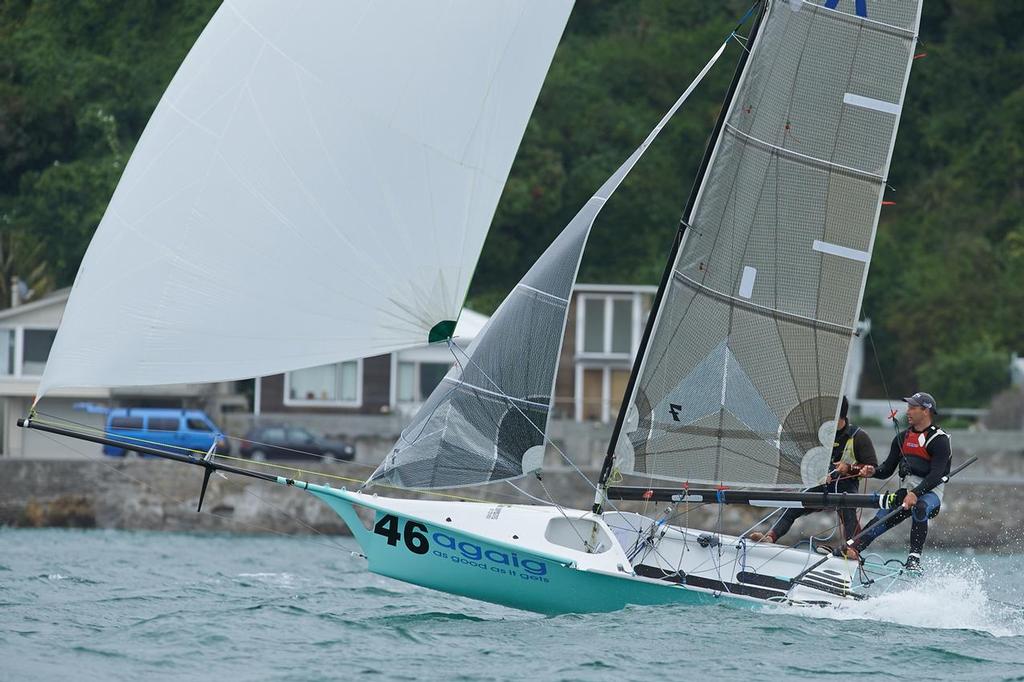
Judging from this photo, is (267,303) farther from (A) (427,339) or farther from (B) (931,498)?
(B) (931,498)

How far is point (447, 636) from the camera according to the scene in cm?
1293

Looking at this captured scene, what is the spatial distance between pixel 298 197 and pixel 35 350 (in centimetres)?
2396

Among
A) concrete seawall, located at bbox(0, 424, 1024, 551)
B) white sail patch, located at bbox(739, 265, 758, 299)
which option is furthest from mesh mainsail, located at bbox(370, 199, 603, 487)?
concrete seawall, located at bbox(0, 424, 1024, 551)

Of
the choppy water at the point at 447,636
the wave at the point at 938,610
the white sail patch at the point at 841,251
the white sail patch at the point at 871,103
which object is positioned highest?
the white sail patch at the point at 871,103

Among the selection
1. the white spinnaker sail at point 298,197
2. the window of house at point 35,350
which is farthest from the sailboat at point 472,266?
the window of house at point 35,350

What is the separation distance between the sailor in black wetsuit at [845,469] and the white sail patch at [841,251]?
4.61 ft

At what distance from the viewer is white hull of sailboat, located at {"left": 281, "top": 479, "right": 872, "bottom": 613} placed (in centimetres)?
1329

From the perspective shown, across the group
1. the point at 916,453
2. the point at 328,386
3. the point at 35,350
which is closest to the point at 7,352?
the point at 35,350

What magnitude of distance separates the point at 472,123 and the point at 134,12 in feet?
139

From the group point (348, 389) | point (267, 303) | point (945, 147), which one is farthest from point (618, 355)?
point (267, 303)

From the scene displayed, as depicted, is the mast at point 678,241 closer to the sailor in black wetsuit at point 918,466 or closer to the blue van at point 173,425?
the sailor in black wetsuit at point 918,466

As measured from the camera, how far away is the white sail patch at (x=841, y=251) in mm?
13844

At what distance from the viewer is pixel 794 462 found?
14109 millimetres

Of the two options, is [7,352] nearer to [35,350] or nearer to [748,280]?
[35,350]
